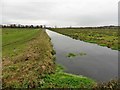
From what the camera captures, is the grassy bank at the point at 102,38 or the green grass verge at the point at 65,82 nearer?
the green grass verge at the point at 65,82

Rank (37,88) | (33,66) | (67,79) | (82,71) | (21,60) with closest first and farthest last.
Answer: (37,88) < (67,79) < (33,66) < (82,71) < (21,60)

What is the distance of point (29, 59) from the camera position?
27453 millimetres

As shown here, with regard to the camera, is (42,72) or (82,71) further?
(82,71)

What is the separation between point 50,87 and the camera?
18.2 m

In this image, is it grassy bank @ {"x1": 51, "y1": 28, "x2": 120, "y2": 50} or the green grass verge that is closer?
the green grass verge

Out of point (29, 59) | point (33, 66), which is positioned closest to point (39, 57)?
point (29, 59)

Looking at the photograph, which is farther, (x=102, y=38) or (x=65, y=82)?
(x=102, y=38)

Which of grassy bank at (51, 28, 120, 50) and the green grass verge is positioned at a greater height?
grassy bank at (51, 28, 120, 50)

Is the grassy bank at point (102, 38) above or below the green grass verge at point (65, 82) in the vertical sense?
above

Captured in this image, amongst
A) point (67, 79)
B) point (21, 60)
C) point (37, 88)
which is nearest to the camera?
point (37, 88)

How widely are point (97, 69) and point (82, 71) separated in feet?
6.53

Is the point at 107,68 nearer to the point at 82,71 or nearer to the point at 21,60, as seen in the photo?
the point at 82,71

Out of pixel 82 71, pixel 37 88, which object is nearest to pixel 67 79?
pixel 37 88

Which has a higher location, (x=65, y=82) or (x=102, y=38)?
(x=102, y=38)
